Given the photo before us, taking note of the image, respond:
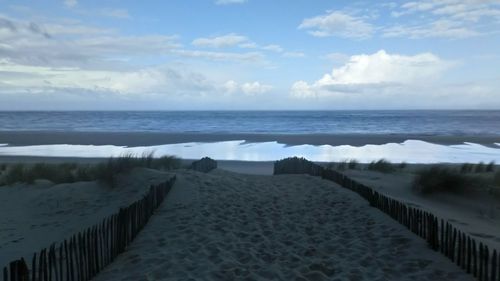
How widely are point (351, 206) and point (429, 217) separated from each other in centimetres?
341

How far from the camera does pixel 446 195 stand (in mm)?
12391

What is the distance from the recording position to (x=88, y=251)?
6.27 meters

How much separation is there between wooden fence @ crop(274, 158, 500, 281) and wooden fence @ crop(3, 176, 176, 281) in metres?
4.80

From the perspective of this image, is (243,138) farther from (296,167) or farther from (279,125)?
(279,125)

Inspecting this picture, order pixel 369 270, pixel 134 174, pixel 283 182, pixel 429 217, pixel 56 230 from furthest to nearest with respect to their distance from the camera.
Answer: pixel 283 182
pixel 134 174
pixel 56 230
pixel 429 217
pixel 369 270

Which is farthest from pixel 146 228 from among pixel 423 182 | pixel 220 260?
pixel 423 182

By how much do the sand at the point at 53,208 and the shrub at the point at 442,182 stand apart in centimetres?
718

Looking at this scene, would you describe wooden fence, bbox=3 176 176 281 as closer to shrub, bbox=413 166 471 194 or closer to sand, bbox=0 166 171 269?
sand, bbox=0 166 171 269

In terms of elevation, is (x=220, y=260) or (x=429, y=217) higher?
(x=429, y=217)

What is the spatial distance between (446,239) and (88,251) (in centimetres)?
505

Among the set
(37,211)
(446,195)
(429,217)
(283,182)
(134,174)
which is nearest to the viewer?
(429,217)

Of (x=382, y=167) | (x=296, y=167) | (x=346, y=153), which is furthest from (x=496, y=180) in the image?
(x=346, y=153)

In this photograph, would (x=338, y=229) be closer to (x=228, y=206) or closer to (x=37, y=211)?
(x=228, y=206)

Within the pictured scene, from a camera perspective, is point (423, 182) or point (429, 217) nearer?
point (429, 217)
